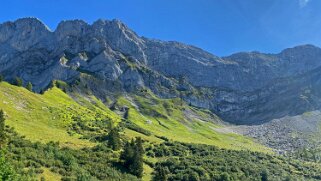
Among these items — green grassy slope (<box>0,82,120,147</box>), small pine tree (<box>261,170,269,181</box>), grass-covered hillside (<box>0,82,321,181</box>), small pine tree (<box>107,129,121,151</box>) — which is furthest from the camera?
small pine tree (<box>261,170,269,181</box>)

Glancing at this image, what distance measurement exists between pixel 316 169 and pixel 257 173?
44.5 metres

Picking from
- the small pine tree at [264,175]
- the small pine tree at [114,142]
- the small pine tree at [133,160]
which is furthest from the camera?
the small pine tree at [264,175]

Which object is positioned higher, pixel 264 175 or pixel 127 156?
pixel 264 175

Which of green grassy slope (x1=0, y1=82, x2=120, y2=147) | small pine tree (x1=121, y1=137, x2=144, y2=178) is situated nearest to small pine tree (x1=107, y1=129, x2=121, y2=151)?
green grassy slope (x1=0, y1=82, x2=120, y2=147)

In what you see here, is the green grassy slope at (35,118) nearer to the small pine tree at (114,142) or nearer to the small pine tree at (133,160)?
the small pine tree at (114,142)

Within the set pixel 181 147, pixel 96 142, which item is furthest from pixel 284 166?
pixel 96 142

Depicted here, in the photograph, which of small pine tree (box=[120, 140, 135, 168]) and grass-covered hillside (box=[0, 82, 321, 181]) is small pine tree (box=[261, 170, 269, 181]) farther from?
small pine tree (box=[120, 140, 135, 168])

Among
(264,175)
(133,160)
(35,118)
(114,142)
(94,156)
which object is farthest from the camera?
(264,175)

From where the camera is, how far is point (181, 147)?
156 metres

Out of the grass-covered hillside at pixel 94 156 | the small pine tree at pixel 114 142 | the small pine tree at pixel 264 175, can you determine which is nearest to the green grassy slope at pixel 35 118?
the grass-covered hillside at pixel 94 156

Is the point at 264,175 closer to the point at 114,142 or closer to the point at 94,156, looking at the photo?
the point at 114,142

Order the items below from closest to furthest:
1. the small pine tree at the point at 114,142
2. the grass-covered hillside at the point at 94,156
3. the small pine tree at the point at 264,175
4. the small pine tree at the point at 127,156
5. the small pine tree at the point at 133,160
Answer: the grass-covered hillside at the point at 94,156, the small pine tree at the point at 133,160, the small pine tree at the point at 127,156, the small pine tree at the point at 114,142, the small pine tree at the point at 264,175

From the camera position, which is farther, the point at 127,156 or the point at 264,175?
the point at 264,175

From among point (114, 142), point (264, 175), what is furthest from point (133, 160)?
point (264, 175)
